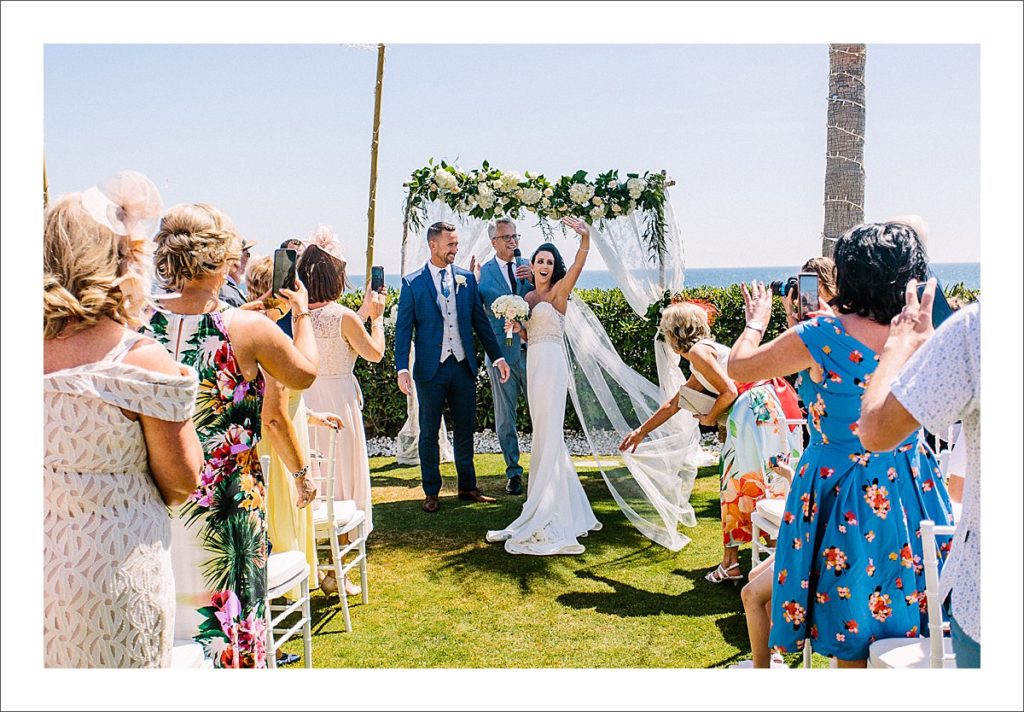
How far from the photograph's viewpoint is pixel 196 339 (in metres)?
2.67

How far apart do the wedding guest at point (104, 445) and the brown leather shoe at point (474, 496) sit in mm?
4607

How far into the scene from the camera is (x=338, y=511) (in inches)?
175

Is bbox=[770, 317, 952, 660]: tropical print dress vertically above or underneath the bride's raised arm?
underneath

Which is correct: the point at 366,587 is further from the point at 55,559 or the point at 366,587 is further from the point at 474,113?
the point at 474,113

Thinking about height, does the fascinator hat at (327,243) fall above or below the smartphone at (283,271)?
above

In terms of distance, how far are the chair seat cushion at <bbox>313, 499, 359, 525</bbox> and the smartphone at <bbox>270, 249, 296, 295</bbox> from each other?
1.57 metres

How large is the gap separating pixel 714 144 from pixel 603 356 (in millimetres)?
16097

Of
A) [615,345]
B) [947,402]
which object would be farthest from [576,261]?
[947,402]

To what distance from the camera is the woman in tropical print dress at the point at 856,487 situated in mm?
2625

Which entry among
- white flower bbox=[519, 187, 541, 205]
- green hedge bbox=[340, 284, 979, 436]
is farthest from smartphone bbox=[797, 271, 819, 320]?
green hedge bbox=[340, 284, 979, 436]

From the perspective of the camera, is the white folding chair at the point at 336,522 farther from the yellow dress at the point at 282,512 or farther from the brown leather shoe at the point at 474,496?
the brown leather shoe at the point at 474,496

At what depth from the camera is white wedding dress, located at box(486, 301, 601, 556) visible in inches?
217

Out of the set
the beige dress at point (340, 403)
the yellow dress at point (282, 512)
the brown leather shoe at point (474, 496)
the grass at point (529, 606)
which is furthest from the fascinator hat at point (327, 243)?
the brown leather shoe at point (474, 496)

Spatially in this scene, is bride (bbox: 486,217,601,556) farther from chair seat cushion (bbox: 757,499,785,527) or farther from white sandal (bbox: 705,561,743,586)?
chair seat cushion (bbox: 757,499,785,527)
